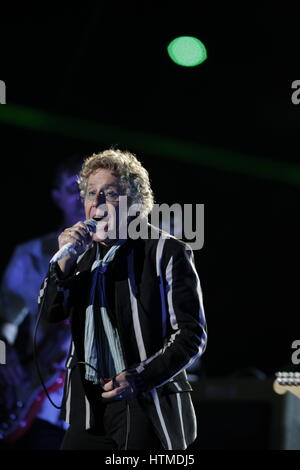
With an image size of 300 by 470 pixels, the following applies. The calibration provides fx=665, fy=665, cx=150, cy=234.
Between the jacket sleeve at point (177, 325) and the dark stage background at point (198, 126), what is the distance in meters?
2.74

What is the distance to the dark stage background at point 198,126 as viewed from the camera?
471cm

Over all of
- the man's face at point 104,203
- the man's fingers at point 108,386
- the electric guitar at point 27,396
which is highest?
the man's face at point 104,203

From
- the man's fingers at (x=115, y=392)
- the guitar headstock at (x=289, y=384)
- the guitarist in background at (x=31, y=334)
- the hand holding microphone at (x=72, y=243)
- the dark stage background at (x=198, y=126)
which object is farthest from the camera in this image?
the dark stage background at (x=198, y=126)

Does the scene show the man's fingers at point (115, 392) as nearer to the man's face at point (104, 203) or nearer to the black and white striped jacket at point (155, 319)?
the black and white striped jacket at point (155, 319)

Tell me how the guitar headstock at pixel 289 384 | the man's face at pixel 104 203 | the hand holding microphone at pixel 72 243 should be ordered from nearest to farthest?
the hand holding microphone at pixel 72 243
the man's face at pixel 104 203
the guitar headstock at pixel 289 384

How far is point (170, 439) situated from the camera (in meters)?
2.07

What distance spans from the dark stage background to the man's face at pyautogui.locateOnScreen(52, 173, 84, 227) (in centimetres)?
150

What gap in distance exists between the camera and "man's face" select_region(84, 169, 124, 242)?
228 centimetres

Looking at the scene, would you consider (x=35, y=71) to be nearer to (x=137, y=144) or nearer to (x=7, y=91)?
(x=7, y=91)

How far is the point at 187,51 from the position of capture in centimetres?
492

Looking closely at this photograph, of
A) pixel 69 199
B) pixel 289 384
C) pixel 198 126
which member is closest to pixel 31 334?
pixel 69 199

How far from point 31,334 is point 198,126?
2.69 m

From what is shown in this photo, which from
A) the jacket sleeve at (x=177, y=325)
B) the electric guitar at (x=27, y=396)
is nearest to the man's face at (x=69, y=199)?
the electric guitar at (x=27, y=396)

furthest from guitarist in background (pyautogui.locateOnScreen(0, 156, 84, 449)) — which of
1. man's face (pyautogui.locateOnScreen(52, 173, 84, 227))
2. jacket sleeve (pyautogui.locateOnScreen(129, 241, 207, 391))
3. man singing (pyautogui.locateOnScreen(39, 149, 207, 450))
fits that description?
jacket sleeve (pyautogui.locateOnScreen(129, 241, 207, 391))
